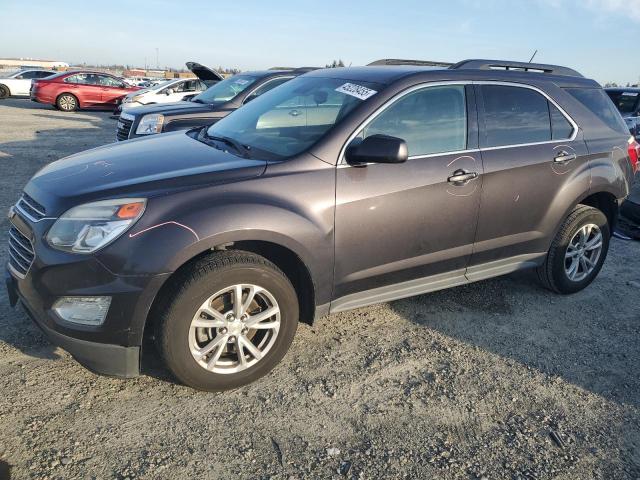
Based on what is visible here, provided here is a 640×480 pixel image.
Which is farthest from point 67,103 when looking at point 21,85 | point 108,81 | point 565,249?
point 565,249

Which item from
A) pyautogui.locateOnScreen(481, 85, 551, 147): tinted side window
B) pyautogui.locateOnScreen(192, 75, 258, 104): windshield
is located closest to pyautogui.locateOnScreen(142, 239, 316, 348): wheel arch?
pyautogui.locateOnScreen(481, 85, 551, 147): tinted side window

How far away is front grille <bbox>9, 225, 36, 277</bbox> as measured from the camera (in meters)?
2.65

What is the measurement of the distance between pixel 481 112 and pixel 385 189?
1.10m

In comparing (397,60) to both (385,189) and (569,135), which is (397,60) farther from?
(385,189)

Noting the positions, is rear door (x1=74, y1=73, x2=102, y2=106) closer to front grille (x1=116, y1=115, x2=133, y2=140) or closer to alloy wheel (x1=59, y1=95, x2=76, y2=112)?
alloy wheel (x1=59, y1=95, x2=76, y2=112)

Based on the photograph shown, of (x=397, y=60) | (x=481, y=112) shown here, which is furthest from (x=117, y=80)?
(x=481, y=112)

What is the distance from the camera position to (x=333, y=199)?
296 centimetres

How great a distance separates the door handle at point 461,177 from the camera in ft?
11.1

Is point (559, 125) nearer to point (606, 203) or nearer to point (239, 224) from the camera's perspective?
point (606, 203)

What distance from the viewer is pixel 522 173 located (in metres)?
3.71

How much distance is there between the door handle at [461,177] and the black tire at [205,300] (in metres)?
1.32

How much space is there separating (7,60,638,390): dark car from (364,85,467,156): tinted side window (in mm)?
10

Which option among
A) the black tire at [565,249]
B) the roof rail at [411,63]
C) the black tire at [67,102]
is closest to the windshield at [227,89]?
the roof rail at [411,63]

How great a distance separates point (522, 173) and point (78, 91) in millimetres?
19059
